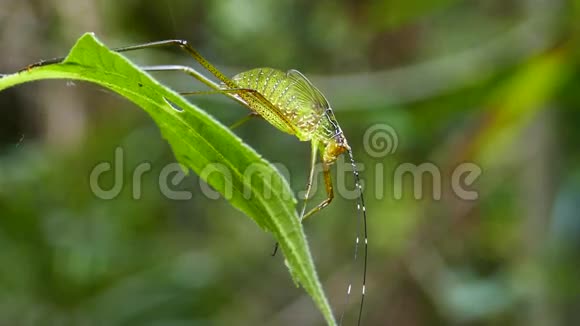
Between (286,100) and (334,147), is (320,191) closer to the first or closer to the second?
(334,147)

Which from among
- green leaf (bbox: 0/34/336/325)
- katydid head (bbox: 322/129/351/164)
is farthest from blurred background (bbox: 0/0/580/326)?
green leaf (bbox: 0/34/336/325)

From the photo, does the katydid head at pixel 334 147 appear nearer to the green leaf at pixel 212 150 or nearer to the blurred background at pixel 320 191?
the green leaf at pixel 212 150

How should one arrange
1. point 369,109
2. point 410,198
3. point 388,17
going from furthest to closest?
point 410,198 < point 369,109 < point 388,17

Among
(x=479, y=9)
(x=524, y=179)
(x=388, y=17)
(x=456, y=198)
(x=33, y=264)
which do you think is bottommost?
(x=33, y=264)

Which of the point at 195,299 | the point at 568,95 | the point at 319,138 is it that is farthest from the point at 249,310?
the point at 319,138

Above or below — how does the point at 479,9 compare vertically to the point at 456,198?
above

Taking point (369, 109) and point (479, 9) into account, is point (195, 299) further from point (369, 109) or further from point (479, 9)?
point (479, 9)

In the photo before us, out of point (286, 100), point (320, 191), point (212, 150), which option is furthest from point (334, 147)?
point (320, 191)
